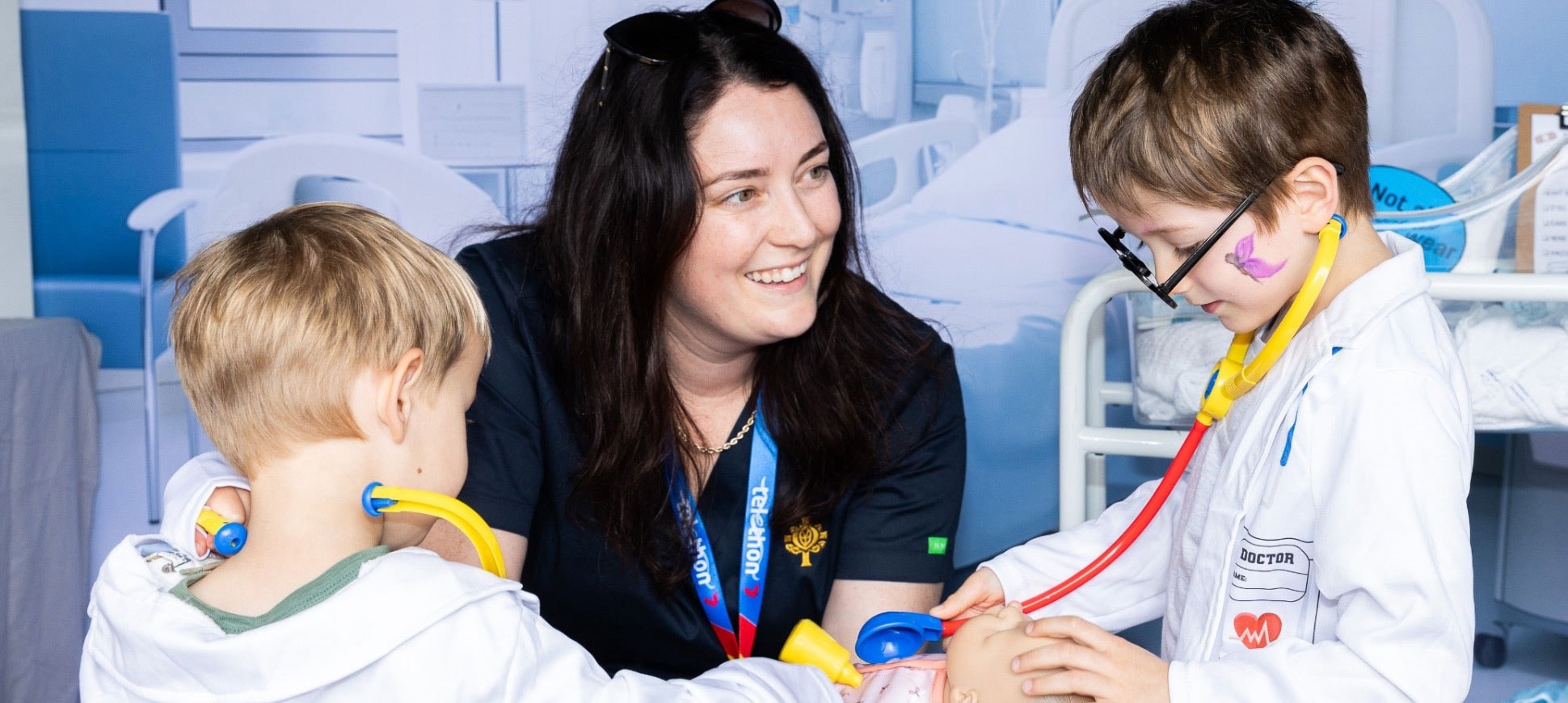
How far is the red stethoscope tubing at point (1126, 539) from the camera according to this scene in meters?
1.34

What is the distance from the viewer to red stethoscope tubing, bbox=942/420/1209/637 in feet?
4.40

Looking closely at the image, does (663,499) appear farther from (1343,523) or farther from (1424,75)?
(1424,75)

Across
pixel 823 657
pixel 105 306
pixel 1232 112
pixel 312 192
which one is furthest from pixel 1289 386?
pixel 105 306

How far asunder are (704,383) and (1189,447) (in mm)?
722

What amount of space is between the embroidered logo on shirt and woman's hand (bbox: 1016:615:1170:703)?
60 centimetres

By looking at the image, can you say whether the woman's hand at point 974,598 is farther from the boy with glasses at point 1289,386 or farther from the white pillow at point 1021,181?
the white pillow at point 1021,181

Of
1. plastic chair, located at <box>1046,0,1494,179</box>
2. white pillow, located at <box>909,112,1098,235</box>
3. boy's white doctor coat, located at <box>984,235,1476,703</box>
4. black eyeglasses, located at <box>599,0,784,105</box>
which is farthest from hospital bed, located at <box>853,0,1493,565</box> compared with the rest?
boy's white doctor coat, located at <box>984,235,1476,703</box>

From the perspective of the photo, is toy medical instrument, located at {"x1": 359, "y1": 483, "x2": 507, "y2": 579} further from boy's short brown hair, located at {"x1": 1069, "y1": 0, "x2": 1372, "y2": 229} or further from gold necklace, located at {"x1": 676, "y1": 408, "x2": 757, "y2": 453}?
boy's short brown hair, located at {"x1": 1069, "y1": 0, "x2": 1372, "y2": 229}

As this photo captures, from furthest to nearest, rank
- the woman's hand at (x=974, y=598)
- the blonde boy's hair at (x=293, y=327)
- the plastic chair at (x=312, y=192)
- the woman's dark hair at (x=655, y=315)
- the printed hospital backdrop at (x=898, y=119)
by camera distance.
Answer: the plastic chair at (x=312, y=192) < the printed hospital backdrop at (x=898, y=119) < the woman's dark hair at (x=655, y=315) < the woman's hand at (x=974, y=598) < the blonde boy's hair at (x=293, y=327)

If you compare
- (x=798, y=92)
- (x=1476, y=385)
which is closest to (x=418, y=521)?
(x=798, y=92)

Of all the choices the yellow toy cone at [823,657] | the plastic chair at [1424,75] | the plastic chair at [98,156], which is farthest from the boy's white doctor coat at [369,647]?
the plastic chair at [98,156]

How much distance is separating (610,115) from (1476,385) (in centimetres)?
125

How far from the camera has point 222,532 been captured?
1175 mm

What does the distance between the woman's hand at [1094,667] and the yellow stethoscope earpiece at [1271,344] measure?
11.2 inches
